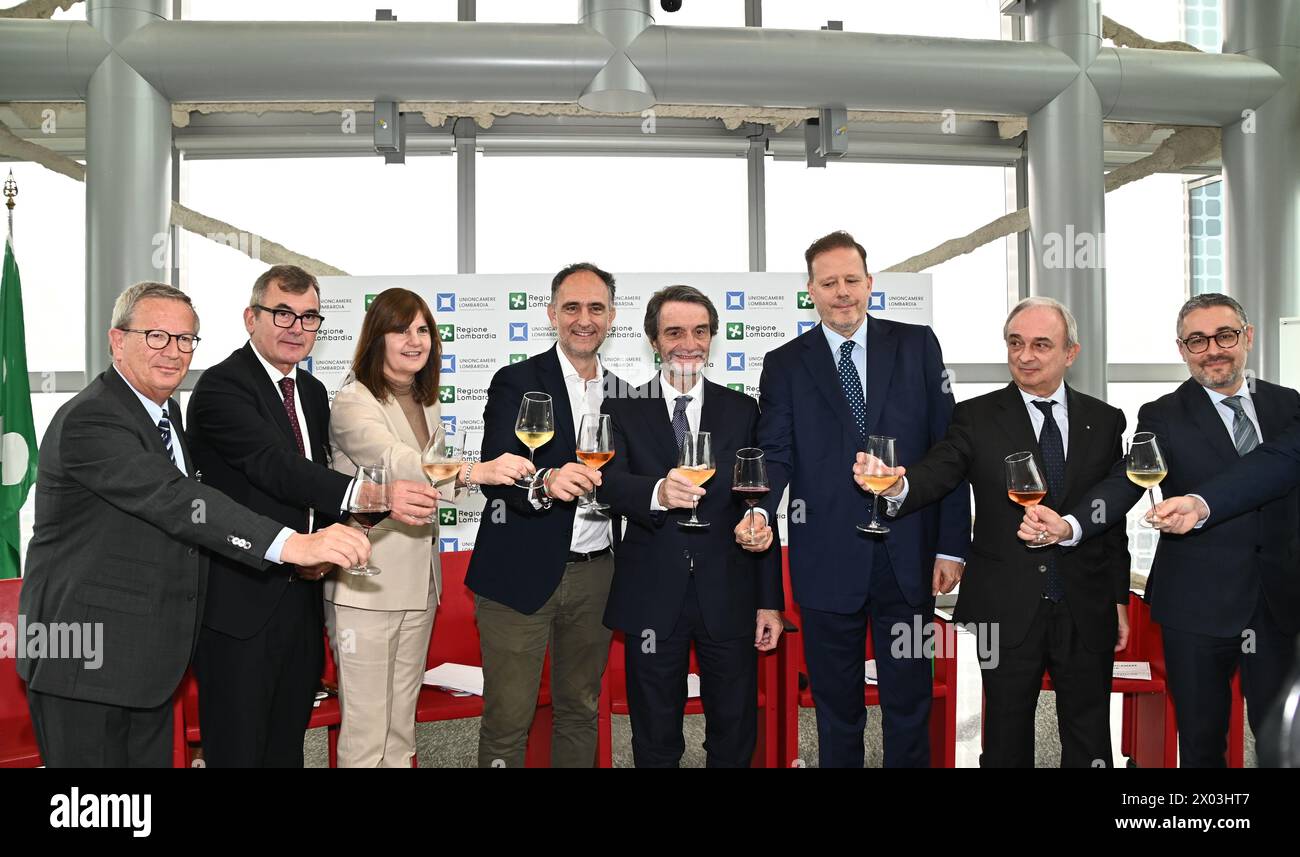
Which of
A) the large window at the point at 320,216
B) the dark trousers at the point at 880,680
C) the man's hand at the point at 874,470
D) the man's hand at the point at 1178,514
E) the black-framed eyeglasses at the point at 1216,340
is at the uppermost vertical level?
the large window at the point at 320,216

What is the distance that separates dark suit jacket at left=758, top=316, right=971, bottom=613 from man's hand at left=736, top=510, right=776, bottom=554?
4.8 inches

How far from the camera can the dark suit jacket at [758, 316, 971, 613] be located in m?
2.75

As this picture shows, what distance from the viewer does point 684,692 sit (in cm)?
278

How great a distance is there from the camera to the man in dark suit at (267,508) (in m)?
2.41

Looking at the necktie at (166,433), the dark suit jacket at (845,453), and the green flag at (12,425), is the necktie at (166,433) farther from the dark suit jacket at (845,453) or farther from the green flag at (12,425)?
the green flag at (12,425)

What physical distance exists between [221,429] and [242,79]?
10.6 feet

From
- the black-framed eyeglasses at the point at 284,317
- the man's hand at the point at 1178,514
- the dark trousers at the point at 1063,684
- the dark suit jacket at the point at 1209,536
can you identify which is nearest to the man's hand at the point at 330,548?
the black-framed eyeglasses at the point at 284,317

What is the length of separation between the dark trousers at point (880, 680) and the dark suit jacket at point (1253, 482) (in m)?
0.88

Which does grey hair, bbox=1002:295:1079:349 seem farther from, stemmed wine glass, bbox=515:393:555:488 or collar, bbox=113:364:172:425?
collar, bbox=113:364:172:425

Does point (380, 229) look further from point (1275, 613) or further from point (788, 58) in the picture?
point (1275, 613)

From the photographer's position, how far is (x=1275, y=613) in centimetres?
266

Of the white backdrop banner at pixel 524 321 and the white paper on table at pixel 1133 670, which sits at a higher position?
the white backdrop banner at pixel 524 321

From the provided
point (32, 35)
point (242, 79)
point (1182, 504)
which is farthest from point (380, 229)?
point (1182, 504)
